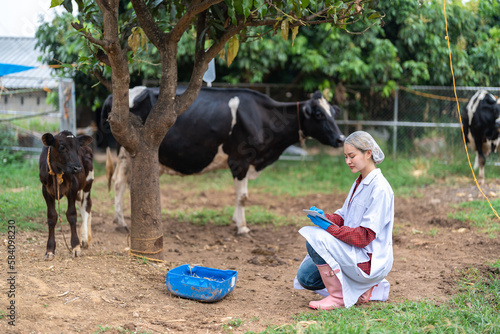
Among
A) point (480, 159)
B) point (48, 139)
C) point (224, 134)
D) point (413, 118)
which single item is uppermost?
point (48, 139)

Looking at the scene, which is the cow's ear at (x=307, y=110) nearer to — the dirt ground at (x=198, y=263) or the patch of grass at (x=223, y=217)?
the patch of grass at (x=223, y=217)

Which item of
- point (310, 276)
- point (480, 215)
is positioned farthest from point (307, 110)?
point (310, 276)

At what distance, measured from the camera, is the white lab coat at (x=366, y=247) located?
381cm

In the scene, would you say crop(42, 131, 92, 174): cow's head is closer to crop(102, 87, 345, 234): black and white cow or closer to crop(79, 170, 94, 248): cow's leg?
crop(79, 170, 94, 248): cow's leg

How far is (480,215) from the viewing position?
23.8ft

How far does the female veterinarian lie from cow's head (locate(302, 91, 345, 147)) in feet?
12.1

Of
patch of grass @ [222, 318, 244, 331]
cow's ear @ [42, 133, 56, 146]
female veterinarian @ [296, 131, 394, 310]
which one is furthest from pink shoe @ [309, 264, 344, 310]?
cow's ear @ [42, 133, 56, 146]

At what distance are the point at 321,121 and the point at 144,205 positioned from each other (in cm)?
365

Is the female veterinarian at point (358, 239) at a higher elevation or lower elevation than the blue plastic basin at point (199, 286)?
higher

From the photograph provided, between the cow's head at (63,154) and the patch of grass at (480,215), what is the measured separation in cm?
513

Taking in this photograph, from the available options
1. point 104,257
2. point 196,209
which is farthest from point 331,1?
point 196,209

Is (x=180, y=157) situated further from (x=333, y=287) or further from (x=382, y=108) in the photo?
(x=382, y=108)

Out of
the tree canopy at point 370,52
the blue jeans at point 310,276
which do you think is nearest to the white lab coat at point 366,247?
the blue jeans at point 310,276

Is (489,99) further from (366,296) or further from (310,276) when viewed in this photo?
(310,276)
